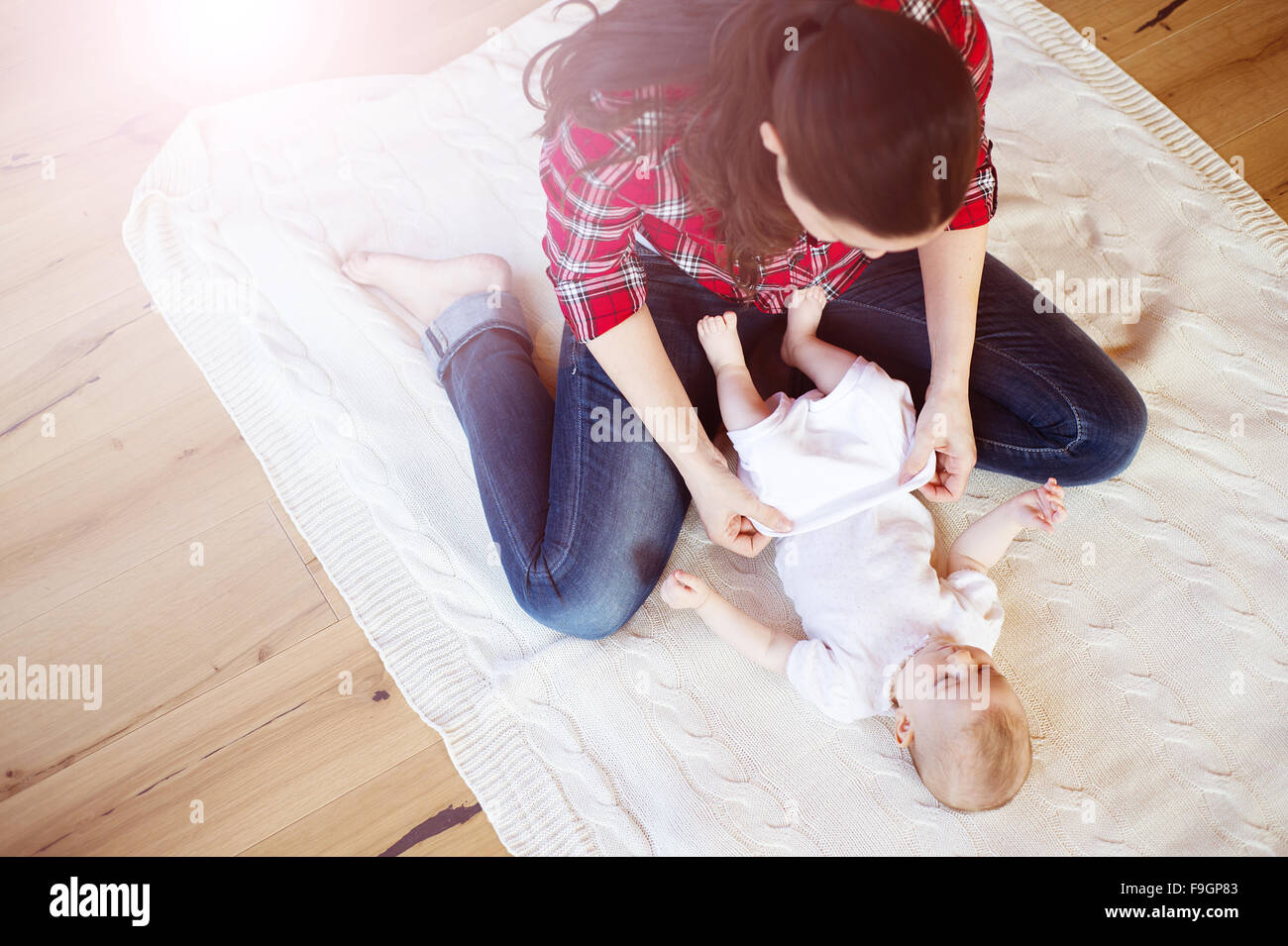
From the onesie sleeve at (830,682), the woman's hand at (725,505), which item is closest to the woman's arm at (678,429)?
the woman's hand at (725,505)

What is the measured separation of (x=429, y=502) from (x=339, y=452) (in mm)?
143

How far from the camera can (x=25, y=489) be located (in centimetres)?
120

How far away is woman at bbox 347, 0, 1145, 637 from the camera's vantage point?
22.8 inches

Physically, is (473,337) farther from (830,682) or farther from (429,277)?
(830,682)

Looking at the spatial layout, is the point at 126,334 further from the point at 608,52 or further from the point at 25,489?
the point at 608,52

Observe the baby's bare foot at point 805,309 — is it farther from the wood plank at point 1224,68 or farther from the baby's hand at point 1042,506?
the wood plank at point 1224,68

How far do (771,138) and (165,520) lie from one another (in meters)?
1.03

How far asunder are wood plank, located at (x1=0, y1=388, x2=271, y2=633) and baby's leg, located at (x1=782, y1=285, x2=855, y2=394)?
79 cm

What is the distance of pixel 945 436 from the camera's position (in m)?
0.96

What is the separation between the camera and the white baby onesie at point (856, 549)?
0.96 meters

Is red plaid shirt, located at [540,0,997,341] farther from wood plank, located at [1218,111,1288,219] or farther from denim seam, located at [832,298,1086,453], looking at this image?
wood plank, located at [1218,111,1288,219]

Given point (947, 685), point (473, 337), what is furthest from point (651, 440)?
point (947, 685)

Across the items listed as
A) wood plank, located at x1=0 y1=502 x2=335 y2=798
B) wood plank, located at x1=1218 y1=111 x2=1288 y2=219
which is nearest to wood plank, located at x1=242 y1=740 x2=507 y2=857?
wood plank, located at x1=0 y1=502 x2=335 y2=798

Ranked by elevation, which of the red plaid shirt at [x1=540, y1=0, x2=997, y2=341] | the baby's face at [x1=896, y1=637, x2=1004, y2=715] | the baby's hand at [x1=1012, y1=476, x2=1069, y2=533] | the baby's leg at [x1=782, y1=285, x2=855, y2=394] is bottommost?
A: the baby's face at [x1=896, y1=637, x2=1004, y2=715]
